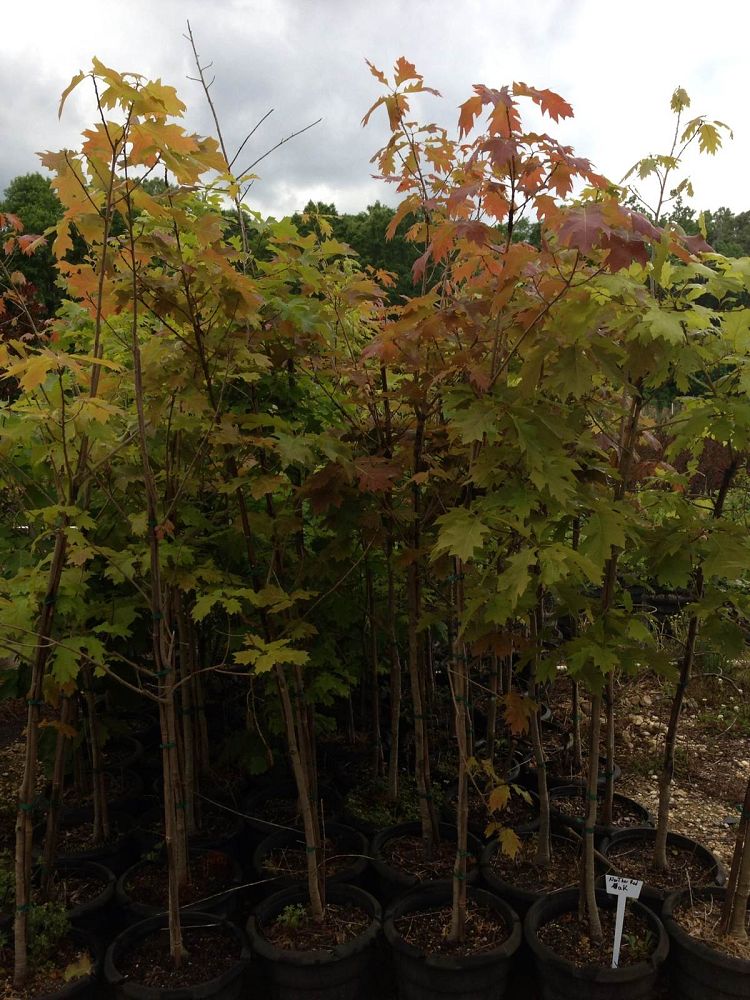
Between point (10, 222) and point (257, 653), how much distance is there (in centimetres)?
249

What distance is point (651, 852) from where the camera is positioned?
10.8 feet

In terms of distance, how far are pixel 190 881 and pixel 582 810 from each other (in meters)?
1.93

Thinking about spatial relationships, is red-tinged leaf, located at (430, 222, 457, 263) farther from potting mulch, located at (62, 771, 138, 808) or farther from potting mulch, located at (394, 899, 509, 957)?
potting mulch, located at (62, 771, 138, 808)

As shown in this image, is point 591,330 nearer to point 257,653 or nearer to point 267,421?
point 267,421

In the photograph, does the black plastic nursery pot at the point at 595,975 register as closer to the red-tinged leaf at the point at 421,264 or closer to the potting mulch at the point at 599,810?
the potting mulch at the point at 599,810

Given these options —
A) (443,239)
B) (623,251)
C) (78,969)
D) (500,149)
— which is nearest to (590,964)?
(78,969)

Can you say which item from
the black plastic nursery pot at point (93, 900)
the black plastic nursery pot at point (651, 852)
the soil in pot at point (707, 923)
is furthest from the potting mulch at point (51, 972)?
the soil in pot at point (707, 923)

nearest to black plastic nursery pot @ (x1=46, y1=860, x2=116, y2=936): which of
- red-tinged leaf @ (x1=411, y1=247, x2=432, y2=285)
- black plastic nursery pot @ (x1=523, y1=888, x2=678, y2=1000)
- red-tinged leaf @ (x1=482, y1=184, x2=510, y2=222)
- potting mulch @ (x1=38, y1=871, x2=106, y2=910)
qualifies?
potting mulch @ (x1=38, y1=871, x2=106, y2=910)

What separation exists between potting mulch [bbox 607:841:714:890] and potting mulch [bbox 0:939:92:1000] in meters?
2.12

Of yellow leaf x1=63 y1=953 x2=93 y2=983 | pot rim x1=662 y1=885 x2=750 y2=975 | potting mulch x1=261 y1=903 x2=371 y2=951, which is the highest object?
pot rim x1=662 y1=885 x2=750 y2=975

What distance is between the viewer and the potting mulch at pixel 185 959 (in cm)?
251

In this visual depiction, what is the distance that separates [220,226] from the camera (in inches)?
97.1

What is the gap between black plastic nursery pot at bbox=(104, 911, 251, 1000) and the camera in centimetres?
240

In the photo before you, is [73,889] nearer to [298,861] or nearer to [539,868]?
[298,861]
